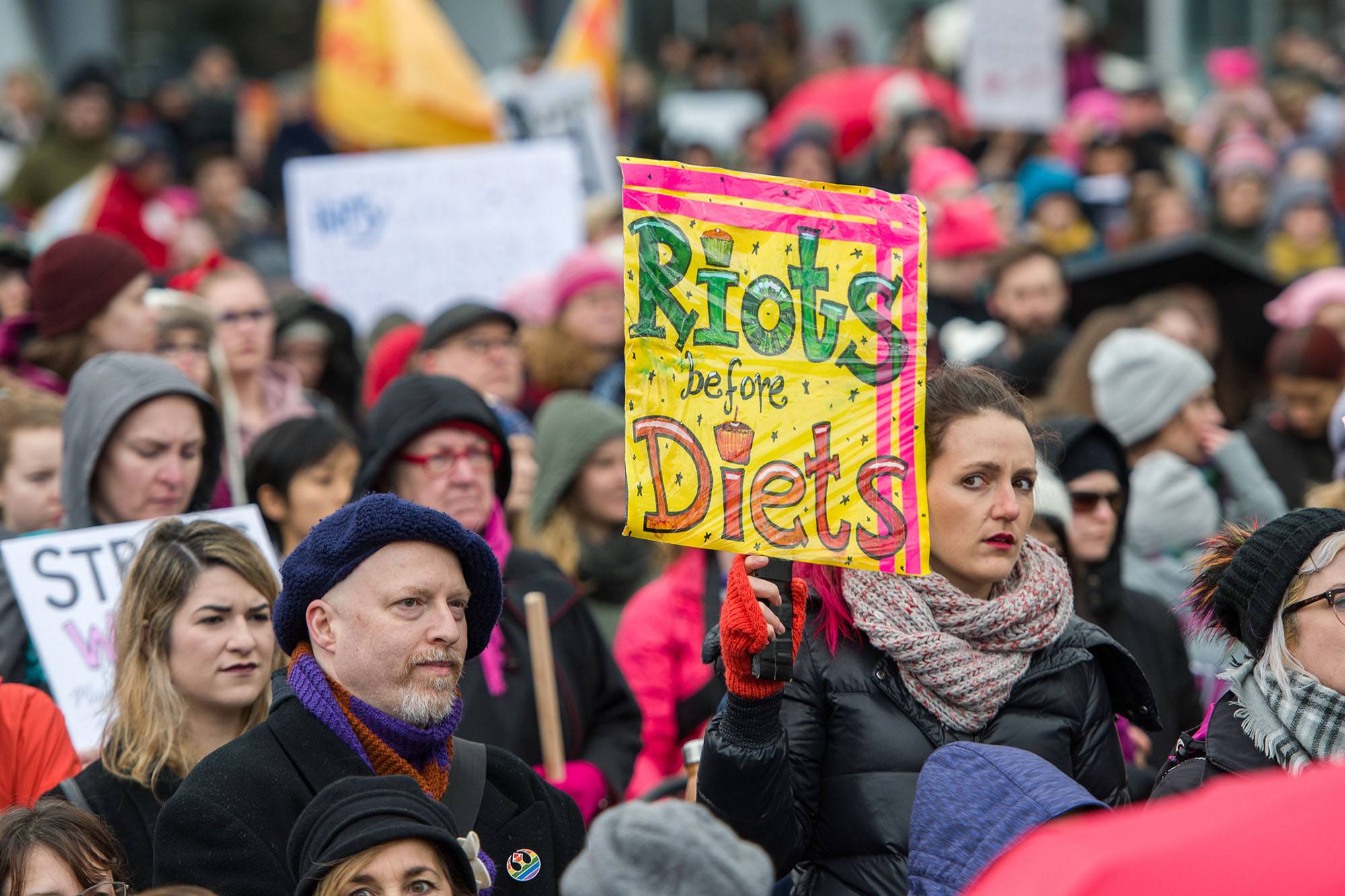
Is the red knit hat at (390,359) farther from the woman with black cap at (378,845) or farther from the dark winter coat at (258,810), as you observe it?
the woman with black cap at (378,845)

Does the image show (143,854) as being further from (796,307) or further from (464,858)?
(796,307)

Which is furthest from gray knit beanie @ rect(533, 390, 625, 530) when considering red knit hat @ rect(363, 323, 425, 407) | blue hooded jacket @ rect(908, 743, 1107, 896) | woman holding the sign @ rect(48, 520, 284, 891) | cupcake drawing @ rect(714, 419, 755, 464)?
blue hooded jacket @ rect(908, 743, 1107, 896)

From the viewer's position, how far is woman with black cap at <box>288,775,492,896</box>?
323 cm

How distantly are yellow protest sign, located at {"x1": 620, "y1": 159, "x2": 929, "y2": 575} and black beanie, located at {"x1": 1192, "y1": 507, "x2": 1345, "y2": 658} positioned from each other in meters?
0.71

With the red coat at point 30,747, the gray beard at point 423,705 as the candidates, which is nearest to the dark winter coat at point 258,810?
the gray beard at point 423,705

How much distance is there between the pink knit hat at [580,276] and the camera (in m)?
8.28

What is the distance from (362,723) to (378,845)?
502mm

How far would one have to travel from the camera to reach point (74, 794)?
4.11m

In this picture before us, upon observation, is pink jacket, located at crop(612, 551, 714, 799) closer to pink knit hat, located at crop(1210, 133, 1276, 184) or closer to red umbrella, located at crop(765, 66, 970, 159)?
pink knit hat, located at crop(1210, 133, 1276, 184)

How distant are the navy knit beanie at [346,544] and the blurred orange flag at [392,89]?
8.23 m

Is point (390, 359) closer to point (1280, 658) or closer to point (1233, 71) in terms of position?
point (1280, 658)

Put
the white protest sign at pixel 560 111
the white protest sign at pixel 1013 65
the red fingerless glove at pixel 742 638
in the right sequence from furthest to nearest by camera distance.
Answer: the white protest sign at pixel 1013 65, the white protest sign at pixel 560 111, the red fingerless glove at pixel 742 638

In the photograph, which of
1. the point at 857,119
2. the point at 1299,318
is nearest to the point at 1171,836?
the point at 1299,318

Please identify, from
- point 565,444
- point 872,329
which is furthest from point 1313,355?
point 872,329
